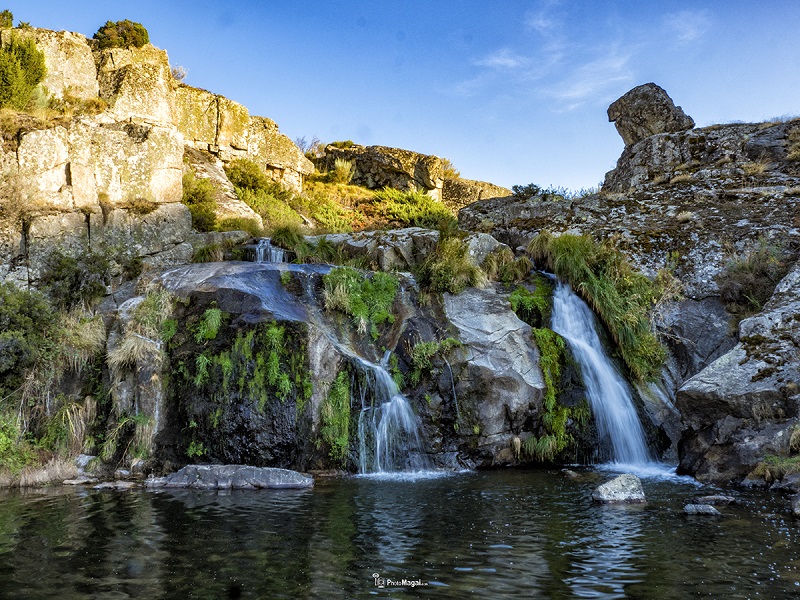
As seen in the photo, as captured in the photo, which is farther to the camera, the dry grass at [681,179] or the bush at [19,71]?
the dry grass at [681,179]

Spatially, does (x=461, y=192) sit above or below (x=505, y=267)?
above

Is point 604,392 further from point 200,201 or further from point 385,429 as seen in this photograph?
point 200,201

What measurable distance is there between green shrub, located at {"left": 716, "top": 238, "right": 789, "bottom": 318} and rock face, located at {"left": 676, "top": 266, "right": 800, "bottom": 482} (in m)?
1.92

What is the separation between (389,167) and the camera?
29.2 m

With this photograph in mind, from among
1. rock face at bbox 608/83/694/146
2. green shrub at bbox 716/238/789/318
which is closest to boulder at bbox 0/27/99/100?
rock face at bbox 608/83/694/146

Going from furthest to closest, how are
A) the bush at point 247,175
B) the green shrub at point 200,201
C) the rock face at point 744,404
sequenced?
the bush at point 247,175, the green shrub at point 200,201, the rock face at point 744,404

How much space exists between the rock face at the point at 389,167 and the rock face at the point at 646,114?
931cm

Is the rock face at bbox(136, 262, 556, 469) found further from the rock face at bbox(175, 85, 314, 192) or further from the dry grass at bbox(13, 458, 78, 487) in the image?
the rock face at bbox(175, 85, 314, 192)

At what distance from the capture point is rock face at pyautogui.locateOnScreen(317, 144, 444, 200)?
29.1 m

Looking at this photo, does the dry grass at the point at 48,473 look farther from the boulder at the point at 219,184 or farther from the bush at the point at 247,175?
the bush at the point at 247,175

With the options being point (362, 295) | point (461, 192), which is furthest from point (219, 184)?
point (461, 192)

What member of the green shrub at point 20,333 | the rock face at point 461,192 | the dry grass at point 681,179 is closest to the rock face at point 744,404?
the dry grass at point 681,179

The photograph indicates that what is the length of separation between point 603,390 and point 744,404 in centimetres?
251

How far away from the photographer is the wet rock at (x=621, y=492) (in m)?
7.54
